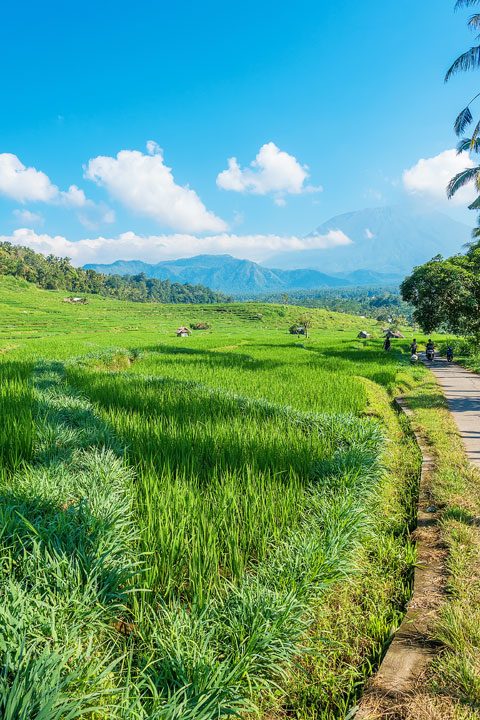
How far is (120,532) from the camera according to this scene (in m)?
2.42

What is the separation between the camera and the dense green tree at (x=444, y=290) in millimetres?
16812

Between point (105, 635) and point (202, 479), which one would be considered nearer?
point (105, 635)

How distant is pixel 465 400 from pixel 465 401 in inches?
5.8

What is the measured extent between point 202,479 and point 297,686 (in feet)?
6.52

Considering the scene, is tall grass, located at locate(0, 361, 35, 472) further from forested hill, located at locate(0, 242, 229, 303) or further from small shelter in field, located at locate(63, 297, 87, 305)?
forested hill, located at locate(0, 242, 229, 303)

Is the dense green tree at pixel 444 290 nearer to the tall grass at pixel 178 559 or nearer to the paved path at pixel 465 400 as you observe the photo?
the paved path at pixel 465 400

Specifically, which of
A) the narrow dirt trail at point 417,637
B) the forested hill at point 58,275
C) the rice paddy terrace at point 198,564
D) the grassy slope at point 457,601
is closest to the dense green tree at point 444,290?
the grassy slope at point 457,601

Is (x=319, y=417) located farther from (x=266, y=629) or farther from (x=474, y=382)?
(x=474, y=382)

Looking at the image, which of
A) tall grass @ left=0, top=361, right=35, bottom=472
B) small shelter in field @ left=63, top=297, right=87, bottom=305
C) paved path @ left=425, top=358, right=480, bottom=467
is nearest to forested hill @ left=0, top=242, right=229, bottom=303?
small shelter in field @ left=63, top=297, right=87, bottom=305

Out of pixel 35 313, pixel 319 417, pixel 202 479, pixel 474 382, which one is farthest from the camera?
pixel 35 313

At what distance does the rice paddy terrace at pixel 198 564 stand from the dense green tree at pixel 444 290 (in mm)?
13097

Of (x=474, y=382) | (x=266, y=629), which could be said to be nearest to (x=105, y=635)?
(x=266, y=629)

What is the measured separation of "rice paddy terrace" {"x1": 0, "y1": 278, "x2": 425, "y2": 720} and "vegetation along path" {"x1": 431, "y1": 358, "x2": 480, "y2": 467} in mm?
1197

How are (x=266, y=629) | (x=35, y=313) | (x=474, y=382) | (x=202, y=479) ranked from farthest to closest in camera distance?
1. (x=35, y=313)
2. (x=474, y=382)
3. (x=202, y=479)
4. (x=266, y=629)
